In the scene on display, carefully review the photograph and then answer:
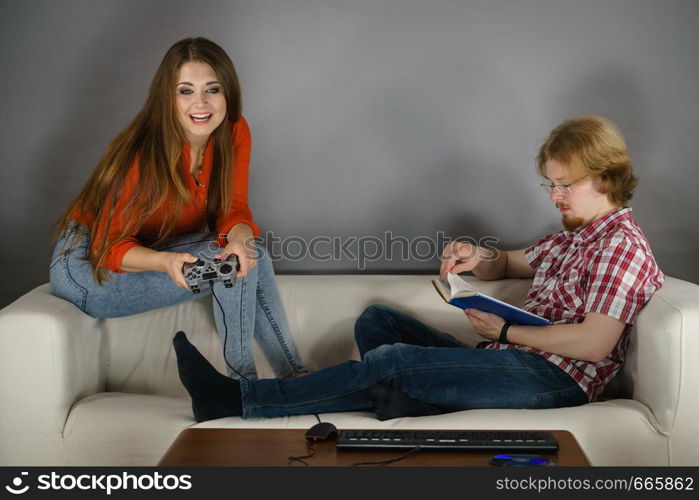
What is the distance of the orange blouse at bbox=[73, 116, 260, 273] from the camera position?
7.22 feet

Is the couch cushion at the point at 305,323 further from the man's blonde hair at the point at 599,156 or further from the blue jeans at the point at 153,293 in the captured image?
the man's blonde hair at the point at 599,156

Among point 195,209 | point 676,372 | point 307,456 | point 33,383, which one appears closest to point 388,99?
point 195,209

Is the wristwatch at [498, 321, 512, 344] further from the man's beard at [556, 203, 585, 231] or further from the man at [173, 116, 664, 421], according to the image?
the man's beard at [556, 203, 585, 231]

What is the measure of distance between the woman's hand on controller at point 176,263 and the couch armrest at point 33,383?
12.7 inches

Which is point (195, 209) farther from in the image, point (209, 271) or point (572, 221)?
point (572, 221)

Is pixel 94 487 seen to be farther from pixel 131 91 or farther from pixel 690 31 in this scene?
pixel 690 31

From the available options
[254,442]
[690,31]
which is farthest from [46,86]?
[690,31]

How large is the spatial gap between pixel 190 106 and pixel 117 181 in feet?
1.07

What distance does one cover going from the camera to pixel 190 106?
2340 mm

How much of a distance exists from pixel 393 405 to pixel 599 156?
87 centimetres

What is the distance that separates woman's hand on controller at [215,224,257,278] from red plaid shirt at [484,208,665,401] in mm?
738

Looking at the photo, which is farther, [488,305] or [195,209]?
[195,209]

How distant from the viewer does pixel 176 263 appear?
210 centimetres

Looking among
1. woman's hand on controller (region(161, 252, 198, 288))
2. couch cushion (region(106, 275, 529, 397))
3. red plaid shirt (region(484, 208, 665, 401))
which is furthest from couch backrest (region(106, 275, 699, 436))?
woman's hand on controller (region(161, 252, 198, 288))
